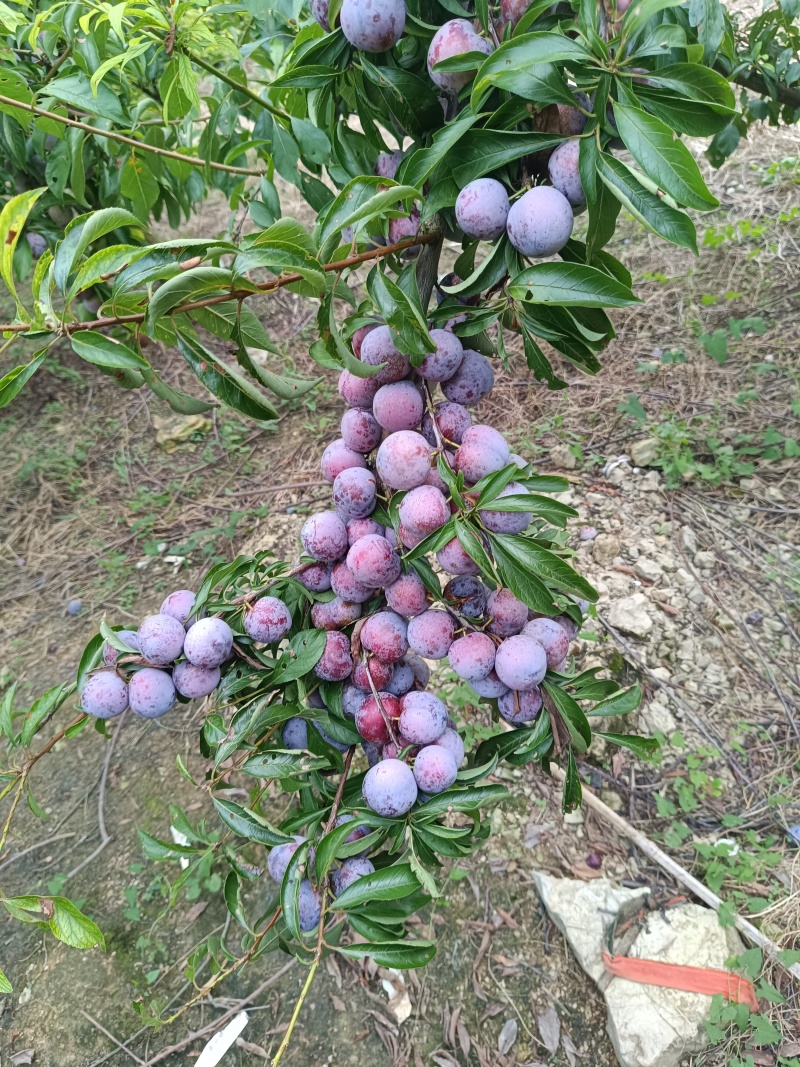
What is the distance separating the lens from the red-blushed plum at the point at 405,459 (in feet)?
2.59

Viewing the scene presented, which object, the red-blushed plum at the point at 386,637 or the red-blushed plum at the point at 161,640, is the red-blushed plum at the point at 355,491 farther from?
the red-blushed plum at the point at 161,640

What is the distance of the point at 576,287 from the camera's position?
2.22 ft

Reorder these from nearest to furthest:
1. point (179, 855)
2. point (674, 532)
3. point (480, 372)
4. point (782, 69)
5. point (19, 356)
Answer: point (480, 372), point (179, 855), point (782, 69), point (674, 532), point (19, 356)

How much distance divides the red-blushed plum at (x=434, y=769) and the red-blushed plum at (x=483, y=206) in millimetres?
641

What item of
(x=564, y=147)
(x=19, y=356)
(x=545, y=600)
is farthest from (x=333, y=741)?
(x=19, y=356)

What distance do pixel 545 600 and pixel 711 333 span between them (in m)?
3.10

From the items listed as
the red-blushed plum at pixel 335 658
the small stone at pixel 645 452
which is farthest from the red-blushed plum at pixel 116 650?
the small stone at pixel 645 452

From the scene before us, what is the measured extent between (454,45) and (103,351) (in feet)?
1.70

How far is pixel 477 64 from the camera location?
26.9 inches

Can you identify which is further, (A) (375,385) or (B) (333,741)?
(B) (333,741)

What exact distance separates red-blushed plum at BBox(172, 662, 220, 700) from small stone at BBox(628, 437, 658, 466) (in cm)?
238

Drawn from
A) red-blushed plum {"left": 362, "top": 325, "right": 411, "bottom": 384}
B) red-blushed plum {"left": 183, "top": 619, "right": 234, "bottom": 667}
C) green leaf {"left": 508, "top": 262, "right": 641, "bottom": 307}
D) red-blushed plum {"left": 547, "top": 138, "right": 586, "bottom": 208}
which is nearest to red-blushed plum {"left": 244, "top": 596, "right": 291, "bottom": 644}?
red-blushed plum {"left": 183, "top": 619, "right": 234, "bottom": 667}

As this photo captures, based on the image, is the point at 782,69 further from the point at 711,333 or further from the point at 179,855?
the point at 179,855

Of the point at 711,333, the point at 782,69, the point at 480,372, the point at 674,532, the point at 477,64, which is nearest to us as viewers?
the point at 477,64
